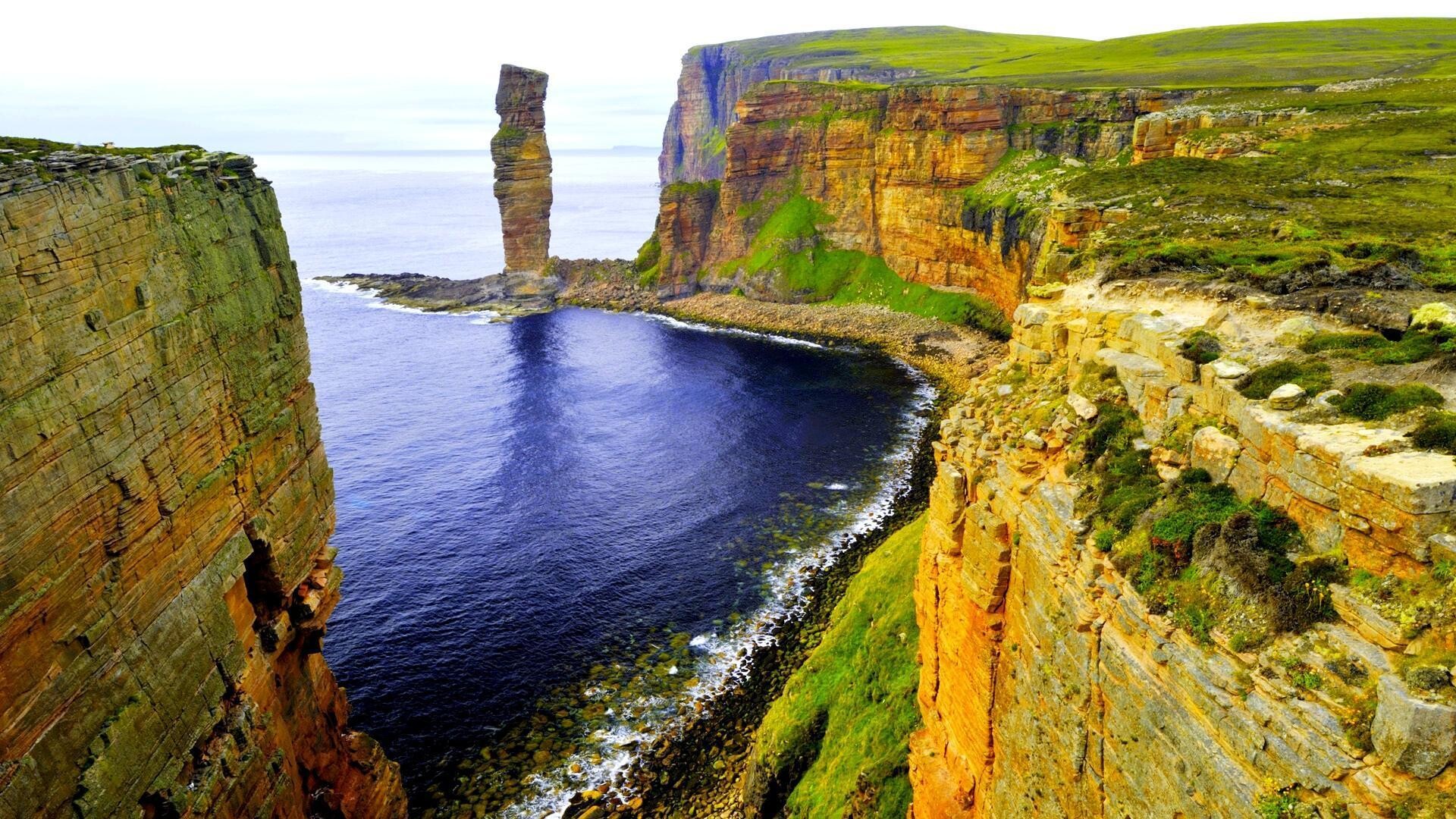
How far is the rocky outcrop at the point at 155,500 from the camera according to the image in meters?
15.8

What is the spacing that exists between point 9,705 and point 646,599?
36.6 metres

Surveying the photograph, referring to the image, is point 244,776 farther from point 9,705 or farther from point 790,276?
point 790,276

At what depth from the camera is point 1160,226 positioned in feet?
104

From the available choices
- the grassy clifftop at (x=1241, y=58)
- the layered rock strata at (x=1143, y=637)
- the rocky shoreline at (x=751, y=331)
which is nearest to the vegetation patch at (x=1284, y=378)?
the layered rock strata at (x=1143, y=637)

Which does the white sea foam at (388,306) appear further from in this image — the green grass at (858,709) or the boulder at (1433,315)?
the boulder at (1433,315)

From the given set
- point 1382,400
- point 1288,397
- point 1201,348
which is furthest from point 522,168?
point 1382,400

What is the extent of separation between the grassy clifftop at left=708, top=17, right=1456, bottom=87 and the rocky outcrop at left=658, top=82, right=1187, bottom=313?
665 inches

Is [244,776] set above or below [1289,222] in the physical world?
below

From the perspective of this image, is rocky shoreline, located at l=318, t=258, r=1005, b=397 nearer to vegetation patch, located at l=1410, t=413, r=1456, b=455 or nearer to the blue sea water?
the blue sea water

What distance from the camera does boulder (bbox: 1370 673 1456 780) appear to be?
9469mm

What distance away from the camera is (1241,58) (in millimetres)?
132125

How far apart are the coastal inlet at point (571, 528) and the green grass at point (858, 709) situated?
7.12m

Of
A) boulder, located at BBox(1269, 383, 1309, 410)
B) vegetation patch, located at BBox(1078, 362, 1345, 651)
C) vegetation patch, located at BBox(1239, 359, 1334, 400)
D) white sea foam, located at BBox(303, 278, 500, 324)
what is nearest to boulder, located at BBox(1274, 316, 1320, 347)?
vegetation patch, located at BBox(1239, 359, 1334, 400)

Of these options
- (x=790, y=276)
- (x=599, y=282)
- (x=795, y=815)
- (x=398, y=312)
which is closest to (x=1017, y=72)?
(x=790, y=276)
